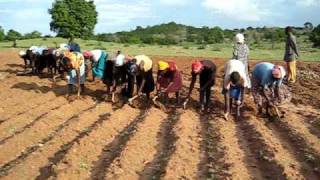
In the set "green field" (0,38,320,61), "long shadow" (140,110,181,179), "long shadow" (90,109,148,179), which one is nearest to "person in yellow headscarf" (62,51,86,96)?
"long shadow" (90,109,148,179)

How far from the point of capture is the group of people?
394 inches

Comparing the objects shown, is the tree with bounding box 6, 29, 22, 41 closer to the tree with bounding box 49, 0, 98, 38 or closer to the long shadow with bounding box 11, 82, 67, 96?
the tree with bounding box 49, 0, 98, 38

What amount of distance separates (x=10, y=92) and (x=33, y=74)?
2161 millimetres

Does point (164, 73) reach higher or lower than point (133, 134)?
higher

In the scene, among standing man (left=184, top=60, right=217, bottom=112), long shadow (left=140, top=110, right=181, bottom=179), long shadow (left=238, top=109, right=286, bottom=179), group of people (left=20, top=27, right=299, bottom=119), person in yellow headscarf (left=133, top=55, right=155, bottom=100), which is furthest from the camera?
person in yellow headscarf (left=133, top=55, right=155, bottom=100)

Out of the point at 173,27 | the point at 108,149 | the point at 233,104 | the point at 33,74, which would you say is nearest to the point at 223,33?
the point at 173,27

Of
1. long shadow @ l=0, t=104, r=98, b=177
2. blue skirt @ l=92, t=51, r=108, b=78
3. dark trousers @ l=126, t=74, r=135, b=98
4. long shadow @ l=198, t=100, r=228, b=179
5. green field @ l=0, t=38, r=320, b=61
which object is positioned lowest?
long shadow @ l=0, t=104, r=98, b=177

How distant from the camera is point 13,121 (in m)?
10.5

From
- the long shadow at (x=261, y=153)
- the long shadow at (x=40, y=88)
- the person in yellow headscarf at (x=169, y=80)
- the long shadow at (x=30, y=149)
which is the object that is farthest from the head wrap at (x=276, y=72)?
the long shadow at (x=40, y=88)

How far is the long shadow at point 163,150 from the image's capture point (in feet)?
24.1

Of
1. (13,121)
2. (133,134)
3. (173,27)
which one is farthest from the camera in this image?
(173,27)

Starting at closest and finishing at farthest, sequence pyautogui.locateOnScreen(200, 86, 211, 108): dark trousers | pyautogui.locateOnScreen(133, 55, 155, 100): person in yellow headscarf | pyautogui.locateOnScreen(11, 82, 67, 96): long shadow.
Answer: pyautogui.locateOnScreen(200, 86, 211, 108): dark trousers < pyautogui.locateOnScreen(133, 55, 155, 100): person in yellow headscarf < pyautogui.locateOnScreen(11, 82, 67, 96): long shadow

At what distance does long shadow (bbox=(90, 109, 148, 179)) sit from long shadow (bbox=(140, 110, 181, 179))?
475 mm

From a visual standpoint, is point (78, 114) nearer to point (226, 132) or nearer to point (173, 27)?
point (226, 132)
